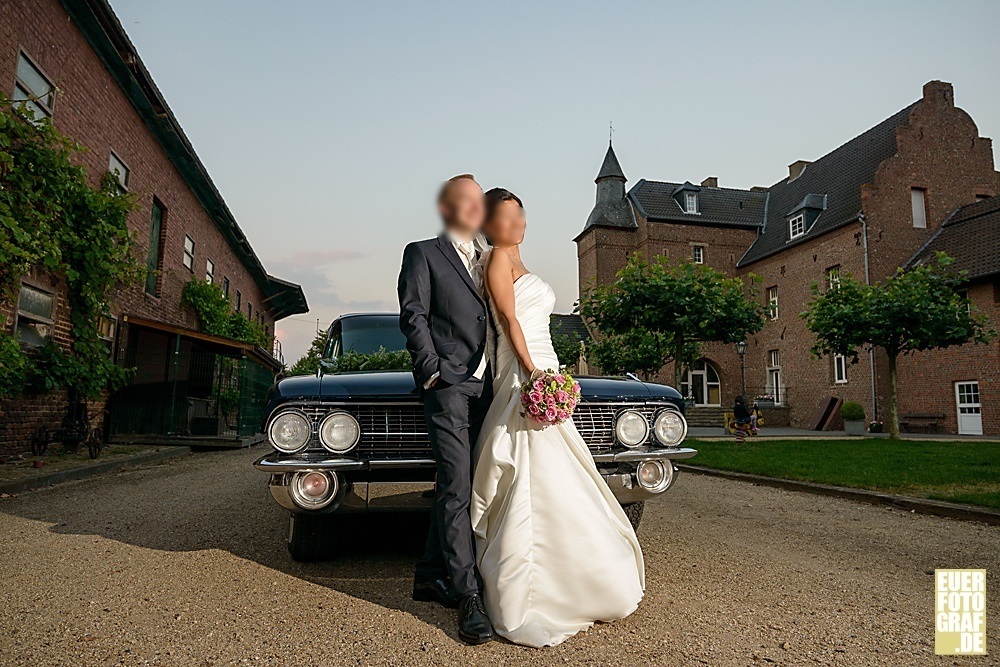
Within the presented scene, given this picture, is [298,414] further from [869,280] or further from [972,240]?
[869,280]

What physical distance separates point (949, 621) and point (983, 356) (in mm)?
22806

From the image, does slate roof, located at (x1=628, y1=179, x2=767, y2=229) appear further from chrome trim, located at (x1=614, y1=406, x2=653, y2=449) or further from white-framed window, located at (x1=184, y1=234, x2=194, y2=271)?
chrome trim, located at (x1=614, y1=406, x2=653, y2=449)

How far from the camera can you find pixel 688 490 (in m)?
7.87

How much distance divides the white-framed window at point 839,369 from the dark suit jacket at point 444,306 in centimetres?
2826

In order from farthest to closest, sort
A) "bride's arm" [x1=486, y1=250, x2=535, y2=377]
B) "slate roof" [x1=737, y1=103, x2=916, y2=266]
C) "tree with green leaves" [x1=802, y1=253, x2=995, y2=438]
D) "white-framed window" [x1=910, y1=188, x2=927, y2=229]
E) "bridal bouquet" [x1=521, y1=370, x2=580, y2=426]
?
"slate roof" [x1=737, y1=103, x2=916, y2=266], "white-framed window" [x1=910, y1=188, x2=927, y2=229], "tree with green leaves" [x1=802, y1=253, x2=995, y2=438], "bride's arm" [x1=486, y1=250, x2=535, y2=377], "bridal bouquet" [x1=521, y1=370, x2=580, y2=426]

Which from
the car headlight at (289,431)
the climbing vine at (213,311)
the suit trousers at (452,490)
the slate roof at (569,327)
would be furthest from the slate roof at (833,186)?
the car headlight at (289,431)

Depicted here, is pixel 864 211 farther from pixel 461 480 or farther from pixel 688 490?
pixel 461 480

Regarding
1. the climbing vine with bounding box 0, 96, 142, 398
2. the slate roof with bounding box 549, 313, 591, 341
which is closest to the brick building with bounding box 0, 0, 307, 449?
the climbing vine with bounding box 0, 96, 142, 398

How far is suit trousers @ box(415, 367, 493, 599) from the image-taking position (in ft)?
9.55

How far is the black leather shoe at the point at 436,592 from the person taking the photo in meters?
2.99

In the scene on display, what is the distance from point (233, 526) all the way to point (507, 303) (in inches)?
127

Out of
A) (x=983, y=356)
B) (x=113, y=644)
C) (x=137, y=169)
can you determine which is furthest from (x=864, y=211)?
(x=113, y=644)

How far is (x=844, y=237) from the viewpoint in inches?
1101

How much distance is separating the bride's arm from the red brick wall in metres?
7.53
